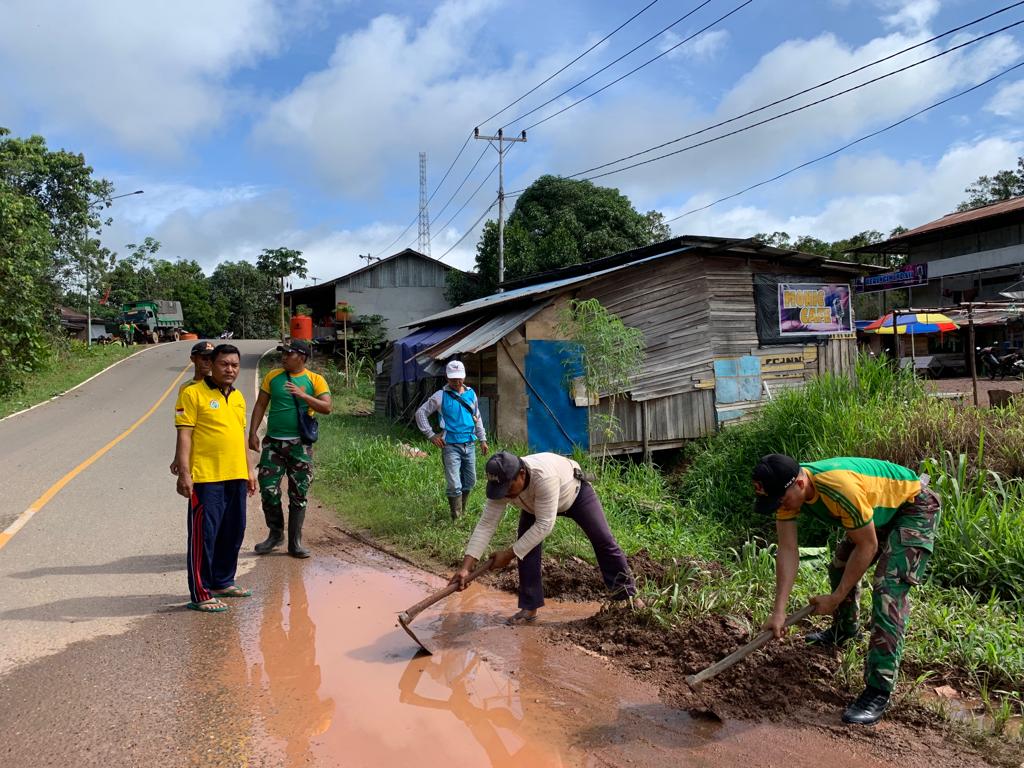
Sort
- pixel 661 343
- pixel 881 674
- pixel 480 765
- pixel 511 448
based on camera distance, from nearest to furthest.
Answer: pixel 480 765, pixel 881 674, pixel 511 448, pixel 661 343

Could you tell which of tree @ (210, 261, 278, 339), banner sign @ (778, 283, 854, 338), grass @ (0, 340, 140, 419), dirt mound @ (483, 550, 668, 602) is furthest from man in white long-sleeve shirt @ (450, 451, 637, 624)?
tree @ (210, 261, 278, 339)

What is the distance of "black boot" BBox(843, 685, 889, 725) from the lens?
11.1ft

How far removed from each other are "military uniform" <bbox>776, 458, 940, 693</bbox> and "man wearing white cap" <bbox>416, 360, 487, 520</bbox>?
415 cm

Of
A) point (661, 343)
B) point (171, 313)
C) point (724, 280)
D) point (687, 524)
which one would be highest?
point (171, 313)

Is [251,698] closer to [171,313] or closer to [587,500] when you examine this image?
[587,500]

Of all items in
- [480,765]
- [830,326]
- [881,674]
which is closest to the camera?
[480,765]

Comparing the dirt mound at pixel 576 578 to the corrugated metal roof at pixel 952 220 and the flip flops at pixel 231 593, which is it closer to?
the flip flops at pixel 231 593

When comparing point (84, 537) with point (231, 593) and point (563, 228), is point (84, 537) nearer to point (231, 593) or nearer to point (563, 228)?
point (231, 593)

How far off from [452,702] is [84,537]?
4990mm

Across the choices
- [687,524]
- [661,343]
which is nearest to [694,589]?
[687,524]

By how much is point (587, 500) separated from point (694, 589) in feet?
3.34

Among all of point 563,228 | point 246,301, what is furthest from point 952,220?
point 246,301

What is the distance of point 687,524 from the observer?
8867mm

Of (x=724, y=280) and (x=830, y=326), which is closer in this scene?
(x=724, y=280)
